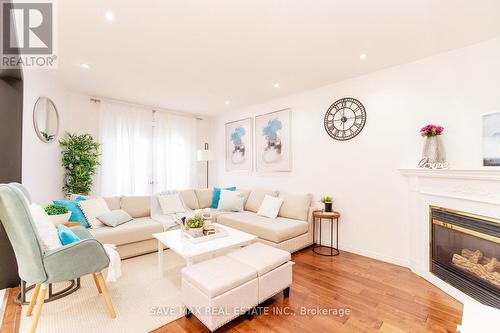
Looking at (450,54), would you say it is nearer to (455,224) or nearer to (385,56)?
(385,56)

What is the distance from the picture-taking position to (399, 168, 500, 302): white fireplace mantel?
1.98m

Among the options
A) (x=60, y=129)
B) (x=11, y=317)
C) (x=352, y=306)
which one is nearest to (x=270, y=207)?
(x=352, y=306)

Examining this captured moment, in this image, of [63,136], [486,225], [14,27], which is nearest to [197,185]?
[63,136]

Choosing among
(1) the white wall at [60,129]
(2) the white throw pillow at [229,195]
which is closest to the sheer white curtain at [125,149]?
(1) the white wall at [60,129]

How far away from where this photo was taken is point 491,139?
226 cm

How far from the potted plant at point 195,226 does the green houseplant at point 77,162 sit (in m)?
2.47

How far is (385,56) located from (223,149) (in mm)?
3952

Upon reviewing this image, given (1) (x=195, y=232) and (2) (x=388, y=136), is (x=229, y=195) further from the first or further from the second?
→ (2) (x=388, y=136)

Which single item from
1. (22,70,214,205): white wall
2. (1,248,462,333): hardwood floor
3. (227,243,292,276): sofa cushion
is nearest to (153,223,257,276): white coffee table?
(227,243,292,276): sofa cushion

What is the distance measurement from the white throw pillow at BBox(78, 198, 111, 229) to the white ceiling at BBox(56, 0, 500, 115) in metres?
1.89

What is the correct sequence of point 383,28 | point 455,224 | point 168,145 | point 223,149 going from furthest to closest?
point 223,149 < point 168,145 < point 455,224 < point 383,28

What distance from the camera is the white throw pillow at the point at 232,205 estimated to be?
429cm

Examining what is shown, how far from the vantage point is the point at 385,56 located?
2713 millimetres

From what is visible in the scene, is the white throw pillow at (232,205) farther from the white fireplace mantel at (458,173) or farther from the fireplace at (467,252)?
the fireplace at (467,252)
